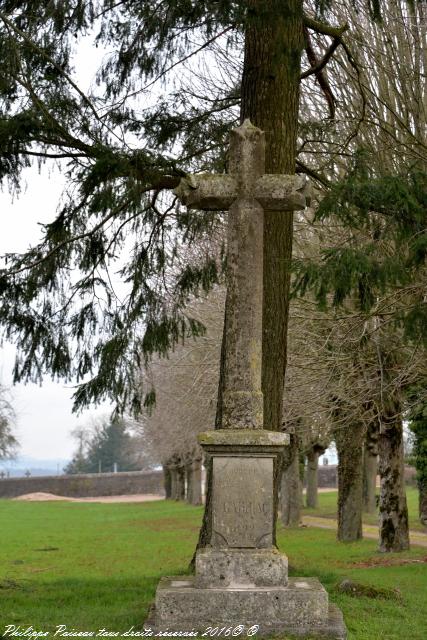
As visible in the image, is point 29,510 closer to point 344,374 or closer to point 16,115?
point 344,374

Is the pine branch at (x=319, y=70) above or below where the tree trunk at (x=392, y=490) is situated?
above

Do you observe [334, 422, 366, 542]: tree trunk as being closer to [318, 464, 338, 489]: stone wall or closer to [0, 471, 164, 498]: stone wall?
[318, 464, 338, 489]: stone wall

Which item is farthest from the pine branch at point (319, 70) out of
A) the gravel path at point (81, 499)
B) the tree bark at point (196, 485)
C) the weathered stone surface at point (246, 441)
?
the gravel path at point (81, 499)

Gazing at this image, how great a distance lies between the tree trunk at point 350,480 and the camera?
67.6 ft

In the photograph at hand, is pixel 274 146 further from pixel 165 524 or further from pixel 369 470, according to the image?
pixel 369 470

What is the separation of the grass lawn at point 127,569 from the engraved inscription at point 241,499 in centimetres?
108

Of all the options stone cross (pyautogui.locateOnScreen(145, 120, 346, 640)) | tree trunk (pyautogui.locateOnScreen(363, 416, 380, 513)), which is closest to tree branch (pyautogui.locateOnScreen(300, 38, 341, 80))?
stone cross (pyautogui.locateOnScreen(145, 120, 346, 640))

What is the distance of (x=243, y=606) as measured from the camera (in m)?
6.66

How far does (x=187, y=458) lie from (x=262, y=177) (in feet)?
111

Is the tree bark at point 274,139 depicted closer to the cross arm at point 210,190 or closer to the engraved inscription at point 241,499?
the cross arm at point 210,190

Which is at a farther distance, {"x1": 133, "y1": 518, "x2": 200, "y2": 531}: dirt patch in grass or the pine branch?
{"x1": 133, "y1": 518, "x2": 200, "y2": 531}: dirt patch in grass

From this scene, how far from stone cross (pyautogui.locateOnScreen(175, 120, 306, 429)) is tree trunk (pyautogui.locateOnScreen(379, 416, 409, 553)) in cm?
1099

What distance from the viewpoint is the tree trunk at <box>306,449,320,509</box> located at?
108 ft

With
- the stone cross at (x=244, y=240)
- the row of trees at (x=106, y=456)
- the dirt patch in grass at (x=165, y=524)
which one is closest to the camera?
the stone cross at (x=244, y=240)
